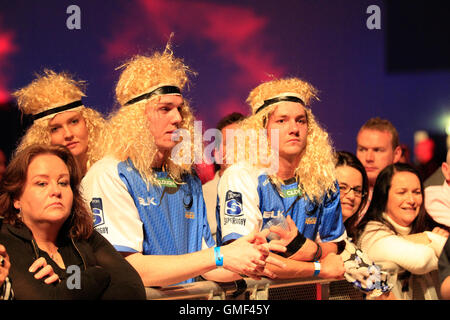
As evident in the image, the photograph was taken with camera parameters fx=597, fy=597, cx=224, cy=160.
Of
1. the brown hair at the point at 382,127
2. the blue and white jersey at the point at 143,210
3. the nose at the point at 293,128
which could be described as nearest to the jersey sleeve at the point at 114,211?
the blue and white jersey at the point at 143,210

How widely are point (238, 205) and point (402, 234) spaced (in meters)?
1.20

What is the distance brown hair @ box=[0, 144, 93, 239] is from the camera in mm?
2338

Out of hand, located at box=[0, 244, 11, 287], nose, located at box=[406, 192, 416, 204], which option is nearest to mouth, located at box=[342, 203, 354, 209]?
nose, located at box=[406, 192, 416, 204]

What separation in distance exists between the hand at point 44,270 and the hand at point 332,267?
4.78 ft

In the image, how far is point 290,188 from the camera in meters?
3.36

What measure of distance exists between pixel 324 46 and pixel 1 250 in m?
3.93

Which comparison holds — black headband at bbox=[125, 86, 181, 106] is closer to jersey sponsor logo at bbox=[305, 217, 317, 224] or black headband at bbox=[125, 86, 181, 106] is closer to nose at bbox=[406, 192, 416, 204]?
jersey sponsor logo at bbox=[305, 217, 317, 224]

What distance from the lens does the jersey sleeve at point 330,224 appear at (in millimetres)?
3418

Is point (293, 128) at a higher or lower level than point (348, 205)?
higher

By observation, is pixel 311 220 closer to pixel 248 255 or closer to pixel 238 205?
pixel 238 205

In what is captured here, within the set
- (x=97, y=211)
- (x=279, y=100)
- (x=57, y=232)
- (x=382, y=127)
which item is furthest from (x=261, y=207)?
(x=382, y=127)

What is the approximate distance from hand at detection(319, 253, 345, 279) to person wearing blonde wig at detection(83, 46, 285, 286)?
398 mm

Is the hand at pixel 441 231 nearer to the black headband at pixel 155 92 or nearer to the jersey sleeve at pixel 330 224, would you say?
the jersey sleeve at pixel 330 224
